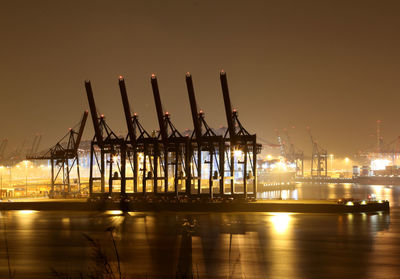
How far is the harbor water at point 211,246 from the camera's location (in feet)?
68.1

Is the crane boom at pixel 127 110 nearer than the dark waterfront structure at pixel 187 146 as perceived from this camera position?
No

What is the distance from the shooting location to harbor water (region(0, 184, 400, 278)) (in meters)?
20.8

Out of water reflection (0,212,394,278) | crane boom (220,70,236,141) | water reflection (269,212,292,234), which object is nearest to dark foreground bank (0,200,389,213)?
water reflection (269,212,292,234)

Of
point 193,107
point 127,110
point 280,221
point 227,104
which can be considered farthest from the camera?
point 127,110

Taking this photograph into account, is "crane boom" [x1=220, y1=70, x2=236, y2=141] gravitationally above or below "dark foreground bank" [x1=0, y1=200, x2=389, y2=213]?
above

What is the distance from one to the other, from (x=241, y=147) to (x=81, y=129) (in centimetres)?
2321

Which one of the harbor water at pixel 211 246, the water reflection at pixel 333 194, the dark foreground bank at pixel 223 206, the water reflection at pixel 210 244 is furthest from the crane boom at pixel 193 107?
the water reflection at pixel 333 194

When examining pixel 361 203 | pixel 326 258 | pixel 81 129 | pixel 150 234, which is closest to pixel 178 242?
pixel 150 234

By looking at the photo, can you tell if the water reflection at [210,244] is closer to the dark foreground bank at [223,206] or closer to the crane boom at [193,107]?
the dark foreground bank at [223,206]

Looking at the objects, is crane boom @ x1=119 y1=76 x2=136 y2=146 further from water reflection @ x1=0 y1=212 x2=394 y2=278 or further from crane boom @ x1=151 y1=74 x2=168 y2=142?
water reflection @ x1=0 y1=212 x2=394 y2=278

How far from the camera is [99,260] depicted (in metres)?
9.97

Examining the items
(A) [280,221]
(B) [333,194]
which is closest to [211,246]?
(A) [280,221]

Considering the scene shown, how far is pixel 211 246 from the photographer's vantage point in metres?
27.3

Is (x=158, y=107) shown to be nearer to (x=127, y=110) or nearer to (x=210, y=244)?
(x=127, y=110)
